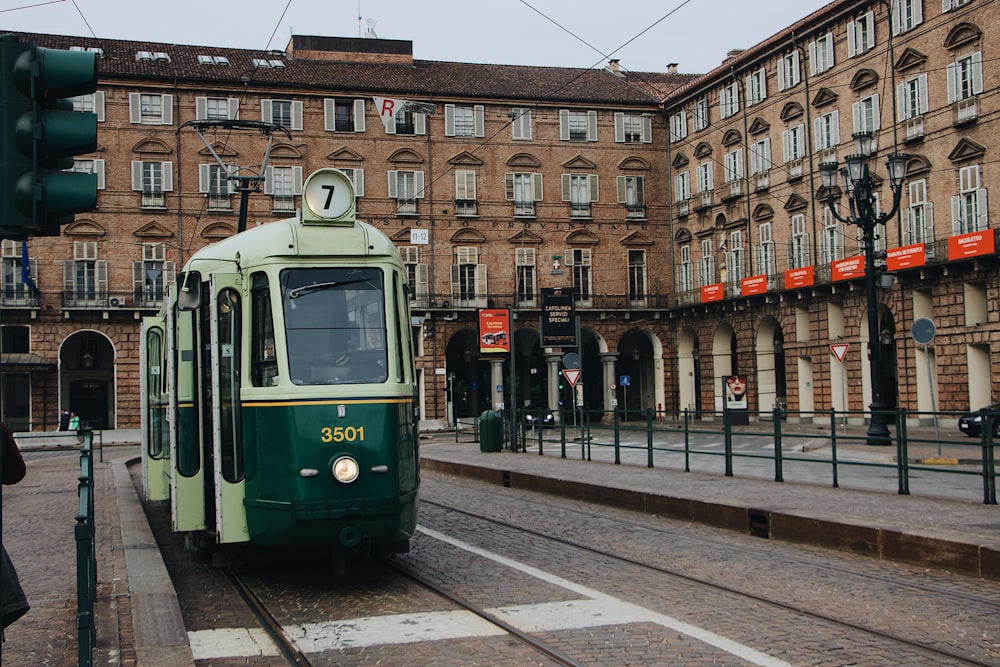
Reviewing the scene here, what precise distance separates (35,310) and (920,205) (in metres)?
38.5

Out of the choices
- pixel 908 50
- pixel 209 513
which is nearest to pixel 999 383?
pixel 908 50

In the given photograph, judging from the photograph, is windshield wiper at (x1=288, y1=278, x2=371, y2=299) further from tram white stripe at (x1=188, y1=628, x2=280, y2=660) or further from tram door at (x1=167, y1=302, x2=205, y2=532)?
tram white stripe at (x1=188, y1=628, x2=280, y2=660)

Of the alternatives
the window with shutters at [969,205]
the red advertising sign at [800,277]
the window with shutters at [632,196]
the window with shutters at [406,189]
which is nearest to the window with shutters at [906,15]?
the window with shutters at [969,205]

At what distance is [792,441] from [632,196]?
43.9 m

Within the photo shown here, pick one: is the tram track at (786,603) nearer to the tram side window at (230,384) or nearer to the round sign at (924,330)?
the tram side window at (230,384)

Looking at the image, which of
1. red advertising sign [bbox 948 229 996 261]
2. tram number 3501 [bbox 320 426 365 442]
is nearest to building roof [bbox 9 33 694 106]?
red advertising sign [bbox 948 229 996 261]

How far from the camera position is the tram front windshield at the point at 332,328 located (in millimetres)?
8664

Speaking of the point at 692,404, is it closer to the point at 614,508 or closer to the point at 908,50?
the point at 908,50

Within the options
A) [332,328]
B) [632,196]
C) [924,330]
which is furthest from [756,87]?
[332,328]

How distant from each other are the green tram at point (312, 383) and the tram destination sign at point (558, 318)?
19.8 metres

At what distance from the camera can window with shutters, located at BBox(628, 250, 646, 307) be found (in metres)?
59.4

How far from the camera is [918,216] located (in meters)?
39.5

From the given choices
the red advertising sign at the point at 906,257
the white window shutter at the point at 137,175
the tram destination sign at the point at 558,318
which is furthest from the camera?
the white window shutter at the point at 137,175

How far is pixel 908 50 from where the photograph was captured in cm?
3938
